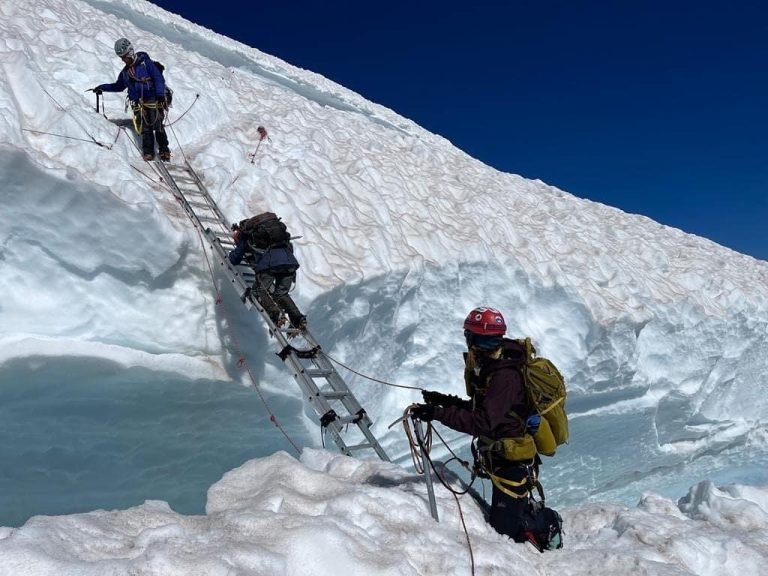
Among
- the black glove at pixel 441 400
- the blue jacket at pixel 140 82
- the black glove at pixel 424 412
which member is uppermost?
the blue jacket at pixel 140 82

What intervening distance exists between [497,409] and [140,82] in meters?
5.99

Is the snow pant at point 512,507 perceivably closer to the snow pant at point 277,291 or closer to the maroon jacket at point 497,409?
the maroon jacket at point 497,409

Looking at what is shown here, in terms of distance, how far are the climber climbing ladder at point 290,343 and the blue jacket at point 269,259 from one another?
0.41 ft

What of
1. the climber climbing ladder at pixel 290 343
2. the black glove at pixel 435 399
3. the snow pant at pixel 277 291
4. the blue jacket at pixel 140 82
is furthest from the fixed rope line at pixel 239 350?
the black glove at pixel 435 399

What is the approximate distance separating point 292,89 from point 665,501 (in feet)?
39.8

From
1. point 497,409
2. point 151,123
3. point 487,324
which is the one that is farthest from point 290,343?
point 151,123

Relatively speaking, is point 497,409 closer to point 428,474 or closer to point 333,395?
point 428,474

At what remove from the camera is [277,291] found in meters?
5.37

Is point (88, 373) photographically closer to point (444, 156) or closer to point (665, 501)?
point (665, 501)

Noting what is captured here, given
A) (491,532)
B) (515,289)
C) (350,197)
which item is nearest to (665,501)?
(491,532)

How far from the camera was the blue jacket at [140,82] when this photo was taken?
693 cm

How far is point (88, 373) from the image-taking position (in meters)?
4.85

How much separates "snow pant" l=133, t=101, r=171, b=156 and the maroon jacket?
4.99m

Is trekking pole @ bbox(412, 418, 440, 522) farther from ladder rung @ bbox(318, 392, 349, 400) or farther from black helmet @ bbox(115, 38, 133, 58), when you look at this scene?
black helmet @ bbox(115, 38, 133, 58)
